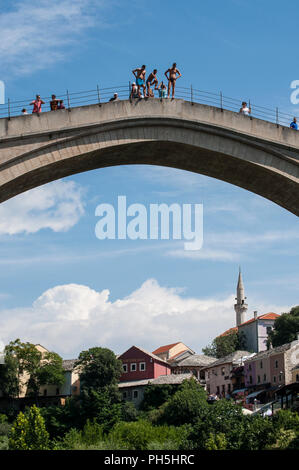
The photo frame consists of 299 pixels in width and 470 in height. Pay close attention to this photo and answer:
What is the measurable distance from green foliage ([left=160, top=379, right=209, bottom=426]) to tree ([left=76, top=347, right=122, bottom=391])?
12.6m

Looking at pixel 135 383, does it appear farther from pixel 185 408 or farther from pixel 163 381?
pixel 185 408

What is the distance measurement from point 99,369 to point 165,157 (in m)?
52.0

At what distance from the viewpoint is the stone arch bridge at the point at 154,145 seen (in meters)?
17.4

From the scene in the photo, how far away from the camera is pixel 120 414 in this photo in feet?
208

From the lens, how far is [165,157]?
19.9 meters

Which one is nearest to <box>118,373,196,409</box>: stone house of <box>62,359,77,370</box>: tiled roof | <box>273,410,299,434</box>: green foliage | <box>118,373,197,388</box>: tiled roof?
<box>118,373,197,388</box>: tiled roof

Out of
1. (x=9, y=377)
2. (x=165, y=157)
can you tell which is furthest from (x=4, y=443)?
(x=165, y=157)

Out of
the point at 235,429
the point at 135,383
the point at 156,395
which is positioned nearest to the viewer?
the point at 235,429

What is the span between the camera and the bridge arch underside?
17.6 m

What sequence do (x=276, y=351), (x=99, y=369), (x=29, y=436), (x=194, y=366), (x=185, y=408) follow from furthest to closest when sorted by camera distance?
(x=194, y=366), (x=99, y=369), (x=276, y=351), (x=185, y=408), (x=29, y=436)

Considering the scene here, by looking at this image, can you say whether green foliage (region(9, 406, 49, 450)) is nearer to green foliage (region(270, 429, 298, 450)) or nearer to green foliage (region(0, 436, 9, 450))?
green foliage (region(0, 436, 9, 450))
